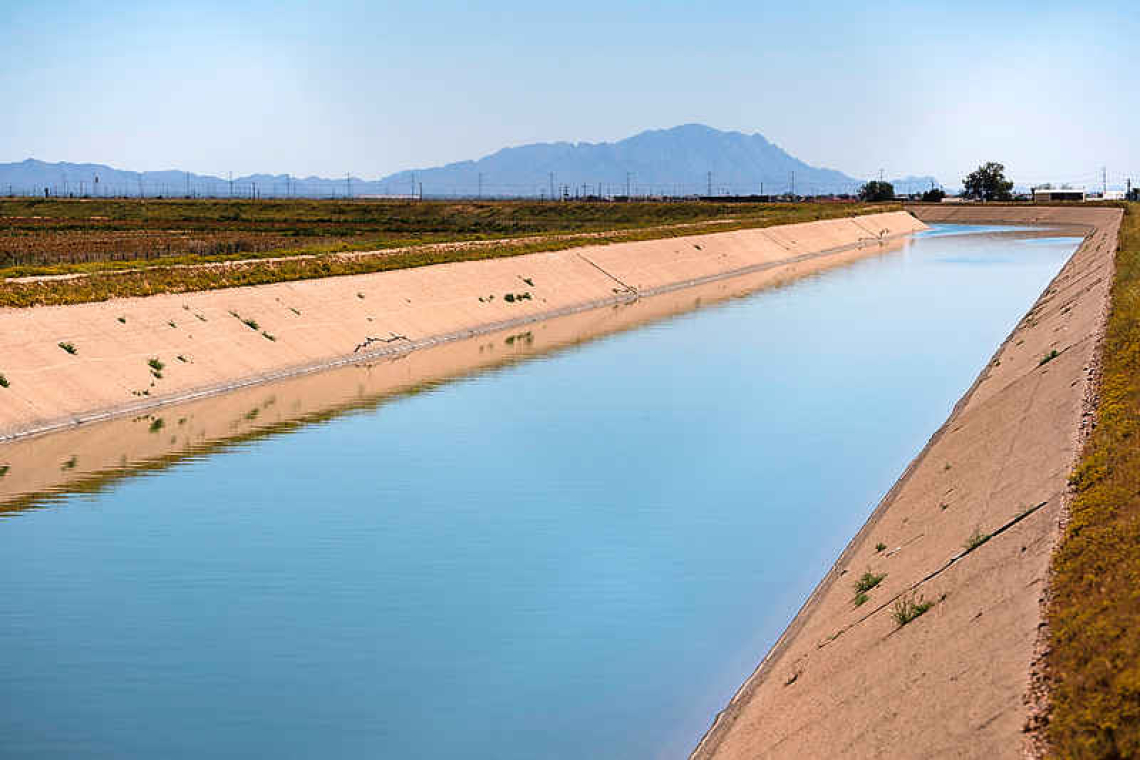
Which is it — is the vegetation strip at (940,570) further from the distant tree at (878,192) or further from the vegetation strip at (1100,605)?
the distant tree at (878,192)

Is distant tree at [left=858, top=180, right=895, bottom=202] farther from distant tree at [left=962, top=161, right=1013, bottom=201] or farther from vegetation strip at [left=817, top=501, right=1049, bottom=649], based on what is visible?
vegetation strip at [left=817, top=501, right=1049, bottom=649]

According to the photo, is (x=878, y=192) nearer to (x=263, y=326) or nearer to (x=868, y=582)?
(x=263, y=326)

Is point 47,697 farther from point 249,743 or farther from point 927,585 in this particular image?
point 927,585

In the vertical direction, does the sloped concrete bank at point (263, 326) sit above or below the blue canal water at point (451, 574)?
above

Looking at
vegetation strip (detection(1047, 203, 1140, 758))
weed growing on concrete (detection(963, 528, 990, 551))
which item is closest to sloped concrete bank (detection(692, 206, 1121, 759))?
weed growing on concrete (detection(963, 528, 990, 551))

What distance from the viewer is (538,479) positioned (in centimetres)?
2134

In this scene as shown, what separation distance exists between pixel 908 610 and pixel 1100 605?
259cm

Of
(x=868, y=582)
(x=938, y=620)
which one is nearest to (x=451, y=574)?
(x=868, y=582)

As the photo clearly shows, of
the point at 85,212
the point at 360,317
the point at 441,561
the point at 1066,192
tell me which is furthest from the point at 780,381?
the point at 1066,192

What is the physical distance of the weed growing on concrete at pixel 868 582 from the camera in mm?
13141

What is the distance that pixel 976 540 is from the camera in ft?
39.8

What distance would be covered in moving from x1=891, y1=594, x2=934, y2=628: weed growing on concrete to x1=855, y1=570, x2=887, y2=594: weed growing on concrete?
1.83 m

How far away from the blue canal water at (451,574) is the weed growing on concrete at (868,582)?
4.04ft

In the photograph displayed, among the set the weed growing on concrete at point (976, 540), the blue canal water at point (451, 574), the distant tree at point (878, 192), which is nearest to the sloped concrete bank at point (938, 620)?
the weed growing on concrete at point (976, 540)
